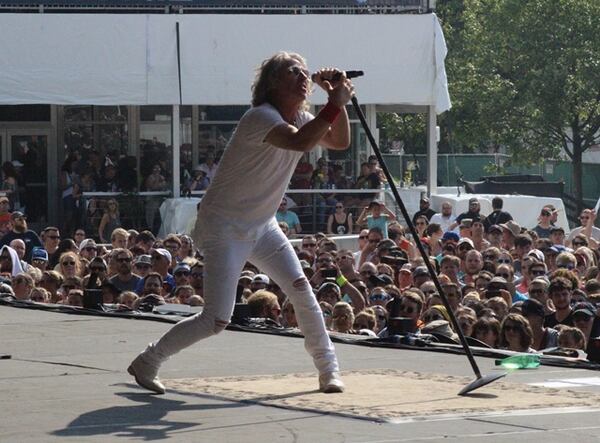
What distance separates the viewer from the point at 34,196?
1198 inches

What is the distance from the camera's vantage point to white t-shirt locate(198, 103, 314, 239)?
299 inches

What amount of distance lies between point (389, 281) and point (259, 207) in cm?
750

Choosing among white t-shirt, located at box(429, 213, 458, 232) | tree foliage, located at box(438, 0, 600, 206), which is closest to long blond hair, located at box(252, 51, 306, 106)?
white t-shirt, located at box(429, 213, 458, 232)

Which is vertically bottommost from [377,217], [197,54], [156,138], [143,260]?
[143,260]

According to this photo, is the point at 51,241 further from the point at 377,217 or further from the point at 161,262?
the point at 377,217

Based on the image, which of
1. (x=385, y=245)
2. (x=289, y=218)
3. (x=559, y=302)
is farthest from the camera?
(x=289, y=218)

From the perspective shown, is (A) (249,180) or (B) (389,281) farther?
(B) (389,281)

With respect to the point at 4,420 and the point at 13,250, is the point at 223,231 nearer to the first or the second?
the point at 4,420

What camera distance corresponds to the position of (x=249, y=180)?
7.69 m

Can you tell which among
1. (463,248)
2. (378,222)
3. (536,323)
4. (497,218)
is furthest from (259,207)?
(497,218)

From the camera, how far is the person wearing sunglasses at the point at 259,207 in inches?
300

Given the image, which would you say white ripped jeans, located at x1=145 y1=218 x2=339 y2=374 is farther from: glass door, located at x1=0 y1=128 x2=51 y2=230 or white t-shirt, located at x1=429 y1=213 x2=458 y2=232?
glass door, located at x1=0 y1=128 x2=51 y2=230

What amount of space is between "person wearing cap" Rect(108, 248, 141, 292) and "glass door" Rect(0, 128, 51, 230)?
45.1 ft

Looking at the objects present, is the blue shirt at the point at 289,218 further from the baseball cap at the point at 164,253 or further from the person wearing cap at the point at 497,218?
the baseball cap at the point at 164,253
